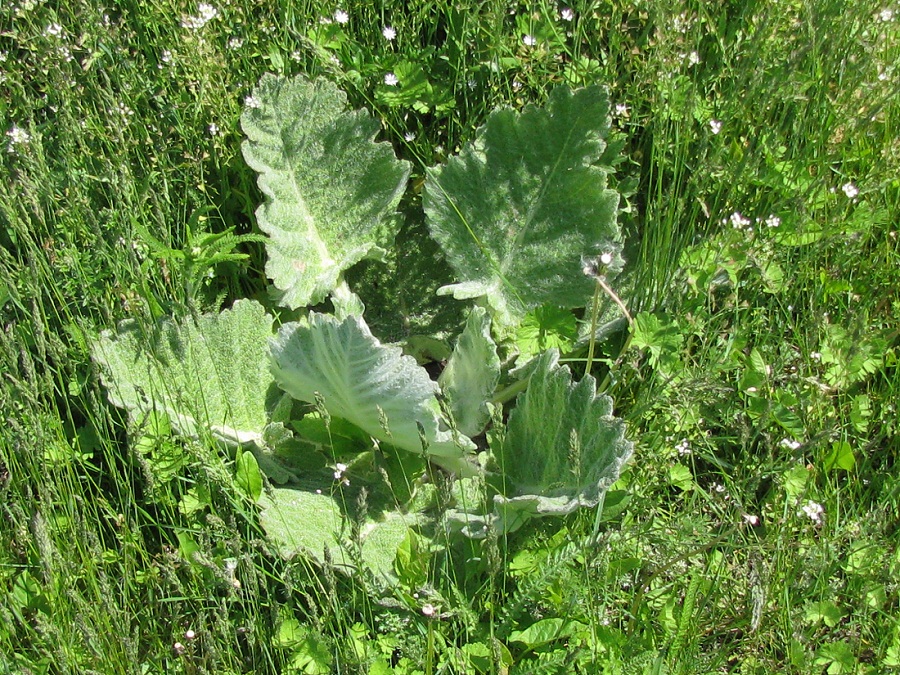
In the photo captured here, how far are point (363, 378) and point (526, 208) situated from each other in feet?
2.56

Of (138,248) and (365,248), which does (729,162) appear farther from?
(138,248)

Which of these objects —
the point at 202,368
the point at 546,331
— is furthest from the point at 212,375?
the point at 546,331

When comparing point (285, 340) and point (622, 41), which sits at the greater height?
point (622, 41)

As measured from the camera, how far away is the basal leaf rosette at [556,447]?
206cm

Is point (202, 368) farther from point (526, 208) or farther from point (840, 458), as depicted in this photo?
point (840, 458)

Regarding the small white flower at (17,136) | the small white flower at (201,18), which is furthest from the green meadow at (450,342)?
the small white flower at (17,136)

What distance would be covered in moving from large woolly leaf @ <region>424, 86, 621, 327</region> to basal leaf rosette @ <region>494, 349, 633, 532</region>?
14.7 inches

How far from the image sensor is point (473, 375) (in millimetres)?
2447

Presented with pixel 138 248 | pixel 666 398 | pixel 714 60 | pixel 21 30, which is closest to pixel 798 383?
pixel 666 398

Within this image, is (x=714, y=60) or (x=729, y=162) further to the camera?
(x=714, y=60)

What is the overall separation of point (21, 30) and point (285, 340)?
1.52 metres

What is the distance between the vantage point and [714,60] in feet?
9.82

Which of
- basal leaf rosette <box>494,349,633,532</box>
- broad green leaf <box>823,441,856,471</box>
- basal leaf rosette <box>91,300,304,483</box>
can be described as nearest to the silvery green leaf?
basal leaf rosette <box>91,300,304,483</box>

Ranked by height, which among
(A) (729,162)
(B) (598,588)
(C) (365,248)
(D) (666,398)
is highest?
(A) (729,162)
